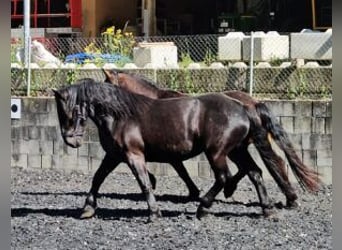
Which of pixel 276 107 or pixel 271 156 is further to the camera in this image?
pixel 276 107

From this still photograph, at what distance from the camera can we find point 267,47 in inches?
507

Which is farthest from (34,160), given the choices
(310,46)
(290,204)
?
(290,204)

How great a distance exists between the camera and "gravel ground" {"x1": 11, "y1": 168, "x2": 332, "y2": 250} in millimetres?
7293

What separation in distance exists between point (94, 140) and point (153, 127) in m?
4.02

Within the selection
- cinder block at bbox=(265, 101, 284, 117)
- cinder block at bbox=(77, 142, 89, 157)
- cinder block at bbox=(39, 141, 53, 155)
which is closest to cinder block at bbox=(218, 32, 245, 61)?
cinder block at bbox=(265, 101, 284, 117)

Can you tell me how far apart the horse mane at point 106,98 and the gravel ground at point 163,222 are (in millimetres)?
1204

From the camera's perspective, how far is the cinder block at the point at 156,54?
45.1ft

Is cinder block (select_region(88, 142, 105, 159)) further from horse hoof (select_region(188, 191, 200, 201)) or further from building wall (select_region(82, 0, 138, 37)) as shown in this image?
building wall (select_region(82, 0, 138, 37))

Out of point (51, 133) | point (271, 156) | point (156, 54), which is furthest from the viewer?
point (156, 54)

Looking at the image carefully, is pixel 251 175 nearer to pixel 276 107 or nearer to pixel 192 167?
pixel 276 107

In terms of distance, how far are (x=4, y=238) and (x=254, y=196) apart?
21.2 feet

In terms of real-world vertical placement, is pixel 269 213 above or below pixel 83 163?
below

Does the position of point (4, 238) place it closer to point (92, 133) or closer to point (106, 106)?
point (106, 106)

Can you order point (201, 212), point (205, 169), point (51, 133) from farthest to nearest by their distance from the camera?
point (51, 133), point (205, 169), point (201, 212)
